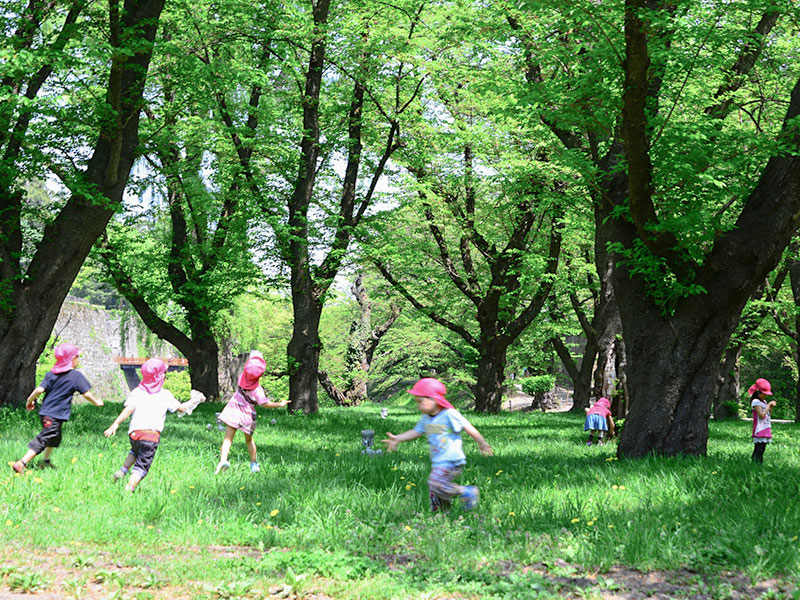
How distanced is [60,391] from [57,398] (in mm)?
86

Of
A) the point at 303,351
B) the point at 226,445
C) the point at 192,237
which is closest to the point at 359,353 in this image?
the point at 192,237

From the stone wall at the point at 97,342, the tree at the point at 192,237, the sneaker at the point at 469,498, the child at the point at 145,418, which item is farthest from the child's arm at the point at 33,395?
the stone wall at the point at 97,342

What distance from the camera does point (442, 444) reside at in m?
6.61

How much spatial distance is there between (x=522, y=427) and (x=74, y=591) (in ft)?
52.6

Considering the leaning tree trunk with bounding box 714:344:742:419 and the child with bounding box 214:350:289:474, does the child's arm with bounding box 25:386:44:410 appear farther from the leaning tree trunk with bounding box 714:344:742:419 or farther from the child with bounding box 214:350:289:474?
the leaning tree trunk with bounding box 714:344:742:419

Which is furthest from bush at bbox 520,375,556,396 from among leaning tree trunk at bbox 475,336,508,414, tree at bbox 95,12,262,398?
tree at bbox 95,12,262,398

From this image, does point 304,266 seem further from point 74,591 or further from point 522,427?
point 74,591

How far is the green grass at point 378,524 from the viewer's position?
4.69 m

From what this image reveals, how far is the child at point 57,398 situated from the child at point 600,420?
974 cm

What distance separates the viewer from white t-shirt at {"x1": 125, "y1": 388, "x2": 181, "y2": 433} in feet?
23.9

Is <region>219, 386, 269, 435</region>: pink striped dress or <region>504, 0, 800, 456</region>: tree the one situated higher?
<region>504, 0, 800, 456</region>: tree

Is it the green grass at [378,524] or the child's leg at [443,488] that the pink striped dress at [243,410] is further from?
the child's leg at [443,488]

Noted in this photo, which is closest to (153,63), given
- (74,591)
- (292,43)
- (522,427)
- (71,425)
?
(292,43)

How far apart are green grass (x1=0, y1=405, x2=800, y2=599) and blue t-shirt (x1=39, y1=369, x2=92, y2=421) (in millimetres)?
616
